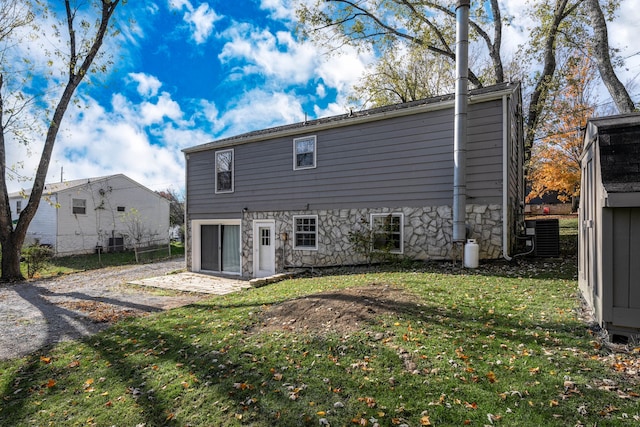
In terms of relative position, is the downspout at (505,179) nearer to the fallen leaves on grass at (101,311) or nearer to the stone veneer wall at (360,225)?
the stone veneer wall at (360,225)

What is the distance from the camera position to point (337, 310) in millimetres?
5113

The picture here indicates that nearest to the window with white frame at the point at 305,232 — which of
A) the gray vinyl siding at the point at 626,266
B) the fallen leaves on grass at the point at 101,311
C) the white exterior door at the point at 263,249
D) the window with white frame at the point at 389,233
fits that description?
the white exterior door at the point at 263,249

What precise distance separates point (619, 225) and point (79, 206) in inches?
1020

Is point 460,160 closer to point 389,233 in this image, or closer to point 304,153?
point 389,233

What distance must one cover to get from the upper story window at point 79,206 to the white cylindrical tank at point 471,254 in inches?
909

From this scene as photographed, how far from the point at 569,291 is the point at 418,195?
4.37 m

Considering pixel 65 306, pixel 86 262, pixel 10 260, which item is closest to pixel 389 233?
pixel 65 306

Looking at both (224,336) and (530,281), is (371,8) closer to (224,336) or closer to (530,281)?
(530,281)

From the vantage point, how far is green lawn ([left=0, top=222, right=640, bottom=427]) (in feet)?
9.16

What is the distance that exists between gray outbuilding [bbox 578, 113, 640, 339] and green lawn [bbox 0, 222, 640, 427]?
0.36 meters

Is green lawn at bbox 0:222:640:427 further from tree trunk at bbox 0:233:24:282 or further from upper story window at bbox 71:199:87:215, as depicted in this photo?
upper story window at bbox 71:199:87:215

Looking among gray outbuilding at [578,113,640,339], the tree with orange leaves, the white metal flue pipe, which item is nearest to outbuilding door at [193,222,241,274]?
the white metal flue pipe

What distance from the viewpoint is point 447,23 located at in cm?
1583

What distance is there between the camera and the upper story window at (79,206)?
69.9 feet
